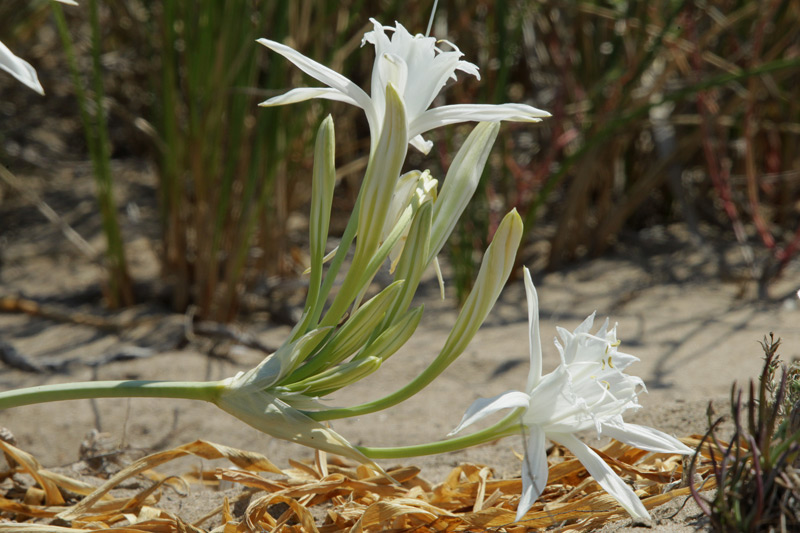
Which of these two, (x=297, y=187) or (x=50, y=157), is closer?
(x=297, y=187)

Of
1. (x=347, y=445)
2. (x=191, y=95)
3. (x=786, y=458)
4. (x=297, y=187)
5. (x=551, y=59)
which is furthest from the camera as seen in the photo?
(x=551, y=59)

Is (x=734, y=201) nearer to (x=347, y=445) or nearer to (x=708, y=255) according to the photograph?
(x=708, y=255)

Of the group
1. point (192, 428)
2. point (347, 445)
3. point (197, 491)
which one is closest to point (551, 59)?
point (192, 428)

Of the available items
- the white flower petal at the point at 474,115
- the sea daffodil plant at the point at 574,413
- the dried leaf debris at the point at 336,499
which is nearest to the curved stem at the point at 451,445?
the sea daffodil plant at the point at 574,413

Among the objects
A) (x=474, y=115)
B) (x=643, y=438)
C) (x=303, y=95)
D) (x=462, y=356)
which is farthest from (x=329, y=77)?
(x=462, y=356)

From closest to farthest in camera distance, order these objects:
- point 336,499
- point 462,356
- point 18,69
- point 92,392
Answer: point 18,69
point 92,392
point 336,499
point 462,356

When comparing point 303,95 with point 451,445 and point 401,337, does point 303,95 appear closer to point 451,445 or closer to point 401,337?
point 401,337
